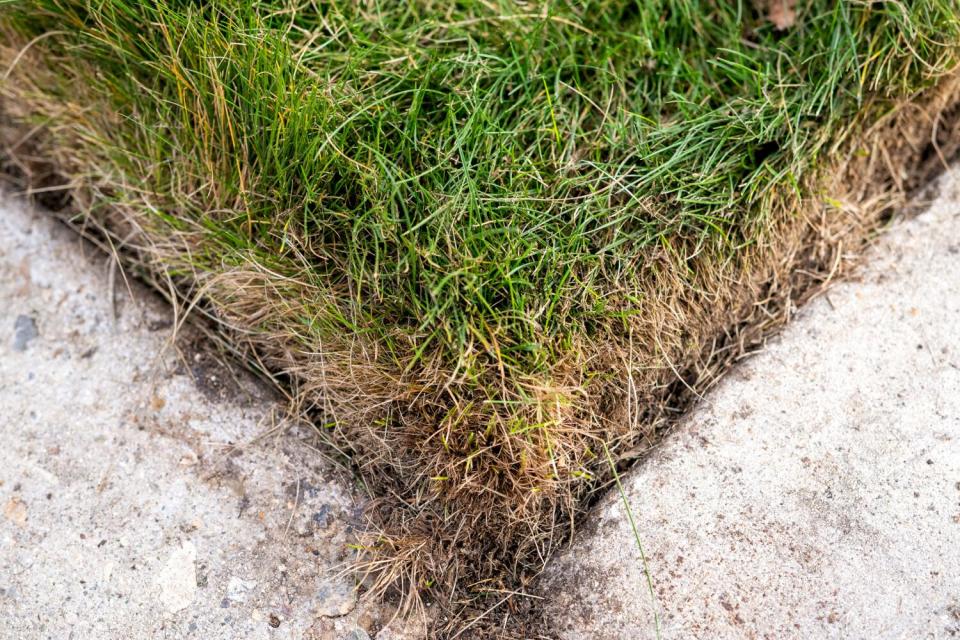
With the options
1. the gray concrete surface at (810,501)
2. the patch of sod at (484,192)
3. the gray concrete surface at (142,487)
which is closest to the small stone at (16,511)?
the gray concrete surface at (142,487)

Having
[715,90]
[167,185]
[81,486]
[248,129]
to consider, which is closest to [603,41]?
[715,90]

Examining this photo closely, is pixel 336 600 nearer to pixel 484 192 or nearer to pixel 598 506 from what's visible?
pixel 598 506

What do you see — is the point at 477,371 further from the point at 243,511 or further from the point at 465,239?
the point at 243,511

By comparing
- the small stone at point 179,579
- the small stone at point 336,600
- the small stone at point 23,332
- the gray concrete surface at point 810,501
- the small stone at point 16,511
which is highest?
the gray concrete surface at point 810,501

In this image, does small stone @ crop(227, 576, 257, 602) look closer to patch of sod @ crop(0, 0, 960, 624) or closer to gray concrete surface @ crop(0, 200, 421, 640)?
gray concrete surface @ crop(0, 200, 421, 640)

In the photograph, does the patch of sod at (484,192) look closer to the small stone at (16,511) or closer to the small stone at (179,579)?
the small stone at (179,579)

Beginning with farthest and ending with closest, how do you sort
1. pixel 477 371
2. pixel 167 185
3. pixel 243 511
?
pixel 167 185, pixel 243 511, pixel 477 371
